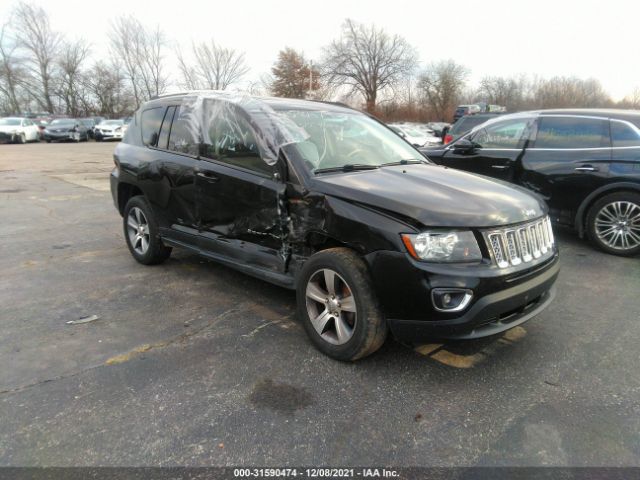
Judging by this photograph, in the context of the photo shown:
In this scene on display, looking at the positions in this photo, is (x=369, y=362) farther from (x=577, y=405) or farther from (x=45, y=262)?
(x=45, y=262)

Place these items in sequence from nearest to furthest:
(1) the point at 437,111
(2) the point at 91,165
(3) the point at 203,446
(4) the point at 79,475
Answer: (4) the point at 79,475
(3) the point at 203,446
(2) the point at 91,165
(1) the point at 437,111

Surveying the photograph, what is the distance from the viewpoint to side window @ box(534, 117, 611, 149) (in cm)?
550

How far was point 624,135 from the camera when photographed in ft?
17.4

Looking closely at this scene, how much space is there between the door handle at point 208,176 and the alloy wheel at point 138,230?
1.22 m

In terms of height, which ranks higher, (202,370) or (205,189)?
(205,189)

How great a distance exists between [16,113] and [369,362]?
211 ft

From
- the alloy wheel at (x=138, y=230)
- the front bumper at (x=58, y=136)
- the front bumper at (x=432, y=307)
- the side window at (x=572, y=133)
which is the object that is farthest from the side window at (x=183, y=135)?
the front bumper at (x=58, y=136)

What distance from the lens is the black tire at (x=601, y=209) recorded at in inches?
205

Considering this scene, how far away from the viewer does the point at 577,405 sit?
2.60 meters

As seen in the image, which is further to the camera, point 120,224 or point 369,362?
point 120,224

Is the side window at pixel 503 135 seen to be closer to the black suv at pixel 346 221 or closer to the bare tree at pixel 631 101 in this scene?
the black suv at pixel 346 221

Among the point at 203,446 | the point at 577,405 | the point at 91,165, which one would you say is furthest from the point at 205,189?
the point at 91,165

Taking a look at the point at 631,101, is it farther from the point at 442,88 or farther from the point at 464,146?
the point at 464,146

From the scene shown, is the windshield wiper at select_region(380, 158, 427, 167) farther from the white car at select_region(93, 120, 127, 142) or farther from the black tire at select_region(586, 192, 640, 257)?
the white car at select_region(93, 120, 127, 142)
